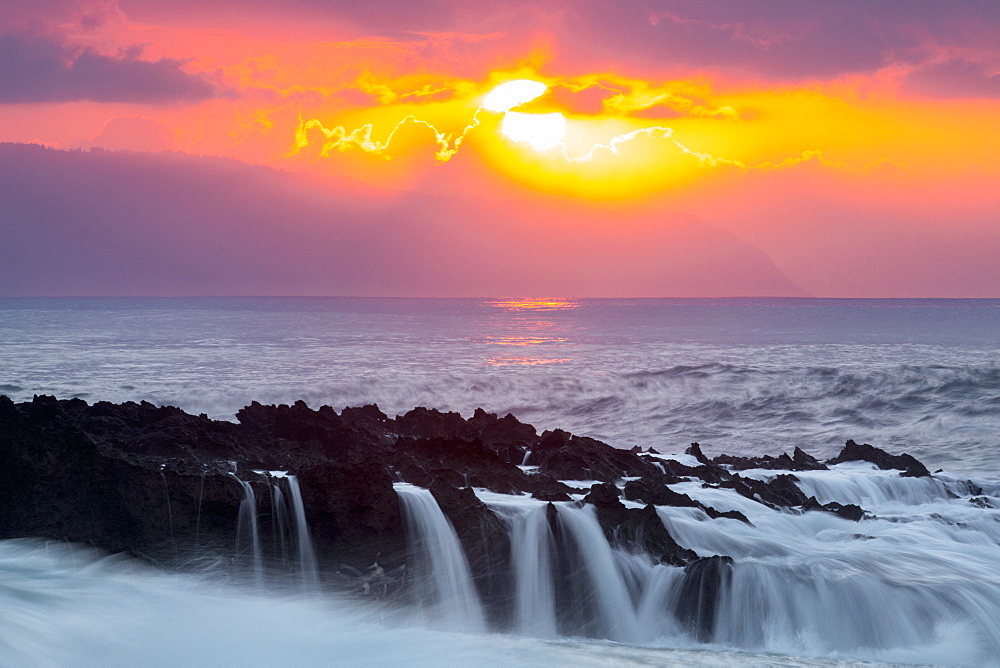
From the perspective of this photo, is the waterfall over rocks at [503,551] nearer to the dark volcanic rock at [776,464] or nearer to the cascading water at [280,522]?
the cascading water at [280,522]

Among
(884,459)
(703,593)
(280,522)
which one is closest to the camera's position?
(703,593)

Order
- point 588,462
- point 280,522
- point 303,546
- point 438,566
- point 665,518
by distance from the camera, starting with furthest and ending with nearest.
→ point 588,462, point 665,518, point 280,522, point 303,546, point 438,566

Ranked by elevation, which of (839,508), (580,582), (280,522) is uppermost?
(280,522)

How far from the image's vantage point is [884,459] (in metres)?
15.0

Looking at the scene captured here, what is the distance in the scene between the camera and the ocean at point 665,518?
7473mm

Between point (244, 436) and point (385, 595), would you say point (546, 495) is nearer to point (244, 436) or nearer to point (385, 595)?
point (385, 595)

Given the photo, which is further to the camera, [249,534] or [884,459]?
[884,459]

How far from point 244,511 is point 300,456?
2.06 metres

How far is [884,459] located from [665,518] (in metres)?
6.74

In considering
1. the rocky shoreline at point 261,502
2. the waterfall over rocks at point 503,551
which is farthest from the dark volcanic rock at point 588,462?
the waterfall over rocks at point 503,551

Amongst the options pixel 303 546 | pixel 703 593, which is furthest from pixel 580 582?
pixel 303 546

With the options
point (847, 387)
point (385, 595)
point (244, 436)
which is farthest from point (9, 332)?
point (385, 595)

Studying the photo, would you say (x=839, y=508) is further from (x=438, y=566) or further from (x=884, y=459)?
(x=438, y=566)

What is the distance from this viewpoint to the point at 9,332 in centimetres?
6544
